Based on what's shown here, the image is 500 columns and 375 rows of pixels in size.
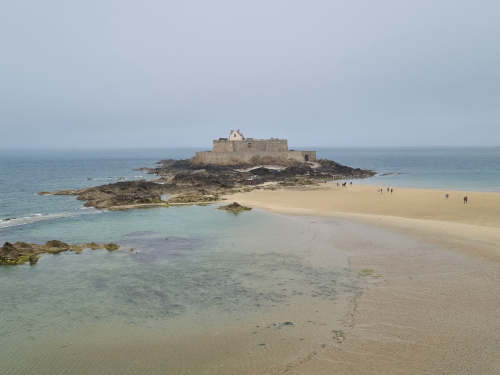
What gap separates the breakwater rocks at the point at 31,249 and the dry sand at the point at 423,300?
38.8 feet

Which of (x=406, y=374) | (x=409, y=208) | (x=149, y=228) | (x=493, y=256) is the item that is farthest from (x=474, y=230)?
(x=149, y=228)

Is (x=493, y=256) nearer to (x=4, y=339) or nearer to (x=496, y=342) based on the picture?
(x=496, y=342)

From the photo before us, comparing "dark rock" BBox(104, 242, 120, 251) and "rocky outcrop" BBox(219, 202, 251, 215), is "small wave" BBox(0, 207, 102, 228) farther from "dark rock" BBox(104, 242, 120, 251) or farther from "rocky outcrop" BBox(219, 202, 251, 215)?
"dark rock" BBox(104, 242, 120, 251)

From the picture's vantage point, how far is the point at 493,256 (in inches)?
635

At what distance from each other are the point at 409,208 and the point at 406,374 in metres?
24.3

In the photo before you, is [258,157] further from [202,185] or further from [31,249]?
[31,249]

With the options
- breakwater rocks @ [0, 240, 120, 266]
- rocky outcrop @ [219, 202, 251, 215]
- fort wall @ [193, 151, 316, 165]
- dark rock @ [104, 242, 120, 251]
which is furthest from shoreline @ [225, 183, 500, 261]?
fort wall @ [193, 151, 316, 165]

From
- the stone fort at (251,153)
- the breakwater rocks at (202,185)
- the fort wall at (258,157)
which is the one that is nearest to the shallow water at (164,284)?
the breakwater rocks at (202,185)

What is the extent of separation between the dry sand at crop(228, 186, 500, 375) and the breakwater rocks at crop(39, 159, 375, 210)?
17.2 m

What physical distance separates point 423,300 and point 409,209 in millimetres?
19571

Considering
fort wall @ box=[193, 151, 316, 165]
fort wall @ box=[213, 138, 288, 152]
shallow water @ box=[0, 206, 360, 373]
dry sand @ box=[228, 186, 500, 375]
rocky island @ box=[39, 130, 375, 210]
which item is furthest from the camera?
fort wall @ box=[213, 138, 288, 152]

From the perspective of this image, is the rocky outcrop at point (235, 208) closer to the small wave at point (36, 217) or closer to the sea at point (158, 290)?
the sea at point (158, 290)

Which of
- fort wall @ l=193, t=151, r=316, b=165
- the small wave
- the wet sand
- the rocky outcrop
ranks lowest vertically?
the small wave

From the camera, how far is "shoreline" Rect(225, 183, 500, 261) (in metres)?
19.9
